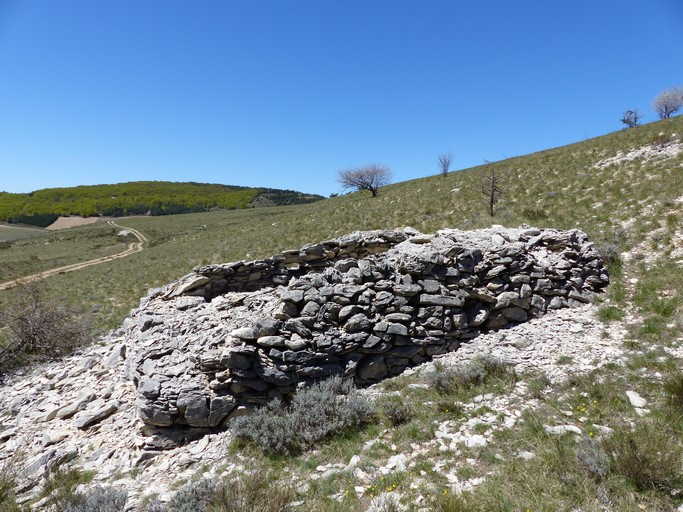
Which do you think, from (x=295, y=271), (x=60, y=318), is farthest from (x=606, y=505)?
(x=60, y=318)

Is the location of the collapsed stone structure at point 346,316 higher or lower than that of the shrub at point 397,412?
higher

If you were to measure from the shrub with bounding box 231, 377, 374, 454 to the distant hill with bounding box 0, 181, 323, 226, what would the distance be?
374 feet

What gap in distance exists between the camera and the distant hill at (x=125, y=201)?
103m

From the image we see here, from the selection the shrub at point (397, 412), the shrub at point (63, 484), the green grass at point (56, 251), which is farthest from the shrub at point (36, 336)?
the green grass at point (56, 251)

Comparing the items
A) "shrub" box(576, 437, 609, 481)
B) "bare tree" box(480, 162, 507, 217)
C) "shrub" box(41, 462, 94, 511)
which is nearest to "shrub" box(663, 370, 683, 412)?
"shrub" box(576, 437, 609, 481)

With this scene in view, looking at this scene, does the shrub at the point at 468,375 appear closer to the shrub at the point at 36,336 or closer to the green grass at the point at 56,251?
the shrub at the point at 36,336

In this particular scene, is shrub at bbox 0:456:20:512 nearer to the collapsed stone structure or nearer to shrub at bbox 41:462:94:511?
shrub at bbox 41:462:94:511

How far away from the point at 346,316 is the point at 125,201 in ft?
423

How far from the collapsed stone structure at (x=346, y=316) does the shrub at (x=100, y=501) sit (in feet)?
4.56

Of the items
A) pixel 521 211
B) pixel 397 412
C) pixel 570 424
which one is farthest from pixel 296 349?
pixel 521 211

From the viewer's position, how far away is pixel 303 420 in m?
5.89

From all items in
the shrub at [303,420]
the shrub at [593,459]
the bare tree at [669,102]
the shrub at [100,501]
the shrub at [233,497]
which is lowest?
the shrub at [100,501]

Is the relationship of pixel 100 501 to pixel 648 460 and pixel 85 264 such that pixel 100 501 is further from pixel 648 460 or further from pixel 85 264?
pixel 85 264

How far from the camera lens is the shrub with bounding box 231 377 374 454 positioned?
5637 millimetres
